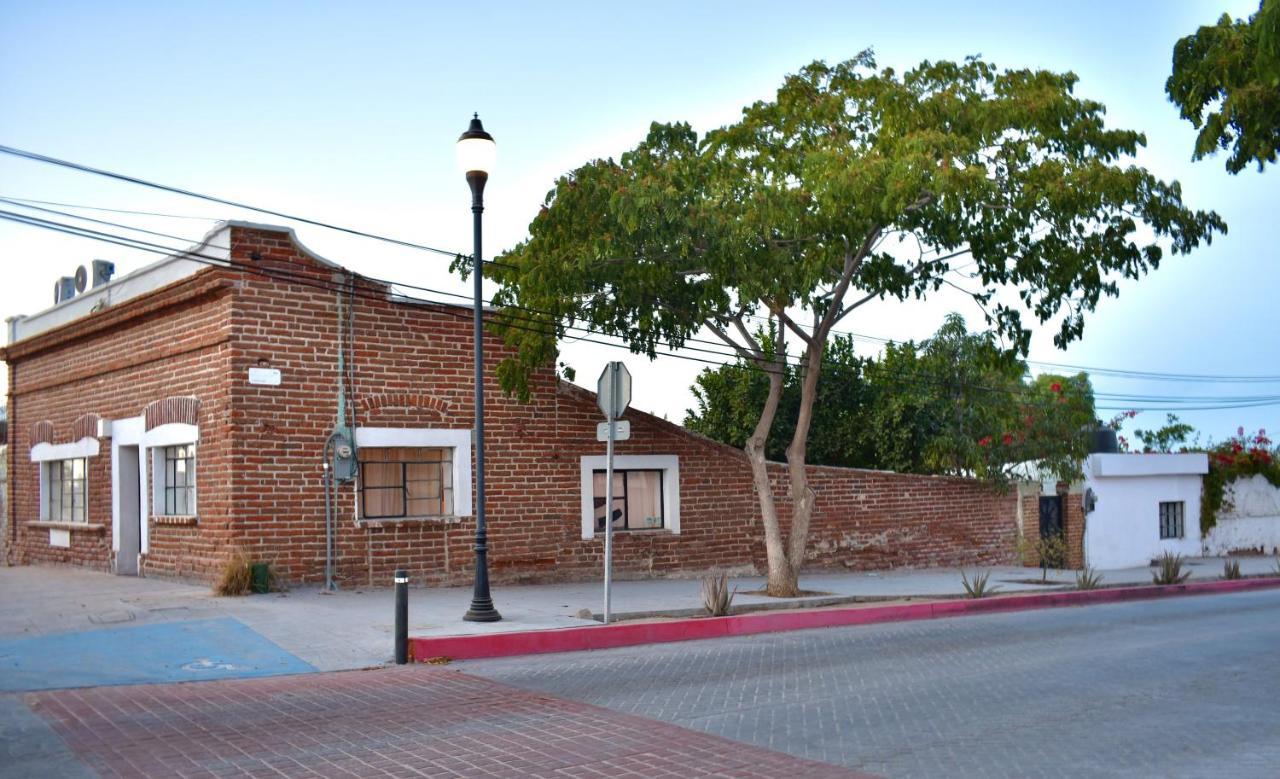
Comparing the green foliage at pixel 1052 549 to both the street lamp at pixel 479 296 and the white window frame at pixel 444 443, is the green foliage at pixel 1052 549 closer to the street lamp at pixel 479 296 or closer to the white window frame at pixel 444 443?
the white window frame at pixel 444 443

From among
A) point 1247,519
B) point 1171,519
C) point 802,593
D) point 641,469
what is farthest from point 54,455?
point 1247,519

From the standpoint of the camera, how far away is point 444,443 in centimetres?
1659

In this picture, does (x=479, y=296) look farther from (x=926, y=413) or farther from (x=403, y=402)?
(x=926, y=413)

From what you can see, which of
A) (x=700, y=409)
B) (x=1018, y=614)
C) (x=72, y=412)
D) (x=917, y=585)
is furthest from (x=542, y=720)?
(x=700, y=409)

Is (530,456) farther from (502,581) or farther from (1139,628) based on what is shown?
(1139,628)

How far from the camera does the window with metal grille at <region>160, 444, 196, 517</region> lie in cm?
1614

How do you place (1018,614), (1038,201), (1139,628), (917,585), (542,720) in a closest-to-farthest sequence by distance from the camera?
(542,720) < (1139,628) < (1038,201) < (1018,614) < (917,585)

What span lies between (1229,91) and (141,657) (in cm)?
1158

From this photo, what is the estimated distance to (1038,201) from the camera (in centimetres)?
1532

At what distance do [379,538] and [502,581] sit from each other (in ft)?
6.85

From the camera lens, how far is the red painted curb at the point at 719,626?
37.5 feet

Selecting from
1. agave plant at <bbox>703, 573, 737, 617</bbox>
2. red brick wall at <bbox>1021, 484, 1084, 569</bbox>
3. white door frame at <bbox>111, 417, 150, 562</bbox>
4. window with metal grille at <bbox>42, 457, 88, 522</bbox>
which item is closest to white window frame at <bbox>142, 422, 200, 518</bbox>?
white door frame at <bbox>111, 417, 150, 562</bbox>

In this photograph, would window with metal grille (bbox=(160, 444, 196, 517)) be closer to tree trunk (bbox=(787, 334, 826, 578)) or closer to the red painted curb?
the red painted curb

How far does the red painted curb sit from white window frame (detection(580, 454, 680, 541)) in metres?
4.13
